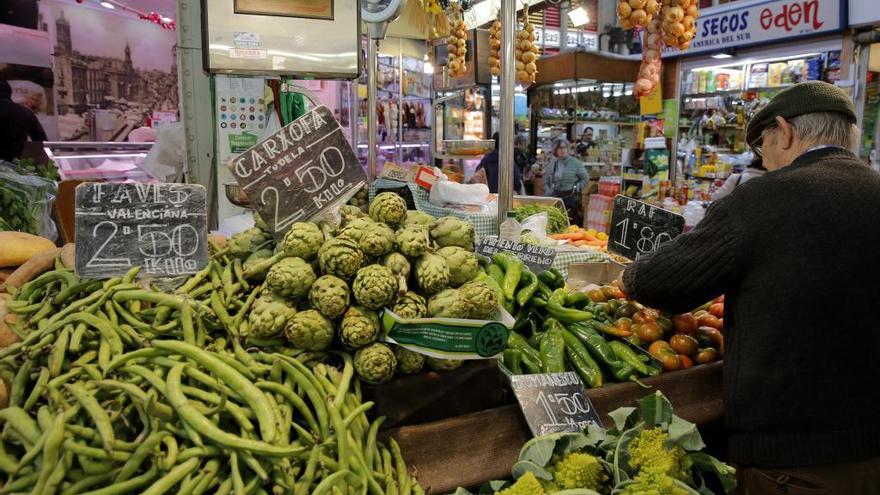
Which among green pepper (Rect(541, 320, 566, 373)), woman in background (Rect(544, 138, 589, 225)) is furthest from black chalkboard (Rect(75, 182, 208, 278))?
woman in background (Rect(544, 138, 589, 225))

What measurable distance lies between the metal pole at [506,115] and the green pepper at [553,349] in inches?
36.3

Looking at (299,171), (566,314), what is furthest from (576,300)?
(299,171)

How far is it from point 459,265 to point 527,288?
55 centimetres

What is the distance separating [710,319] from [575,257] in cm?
76

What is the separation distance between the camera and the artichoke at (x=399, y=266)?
147cm

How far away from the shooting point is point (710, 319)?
7.49 feet

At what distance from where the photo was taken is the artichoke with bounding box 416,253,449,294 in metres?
1.50

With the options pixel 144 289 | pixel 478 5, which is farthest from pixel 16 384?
pixel 478 5

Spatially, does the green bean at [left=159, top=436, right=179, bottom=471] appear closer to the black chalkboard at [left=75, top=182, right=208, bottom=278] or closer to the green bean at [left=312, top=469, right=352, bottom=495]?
the green bean at [left=312, top=469, right=352, bottom=495]

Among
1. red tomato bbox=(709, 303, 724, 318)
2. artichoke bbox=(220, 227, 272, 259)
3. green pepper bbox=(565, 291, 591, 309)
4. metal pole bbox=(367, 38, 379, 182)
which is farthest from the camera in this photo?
metal pole bbox=(367, 38, 379, 182)

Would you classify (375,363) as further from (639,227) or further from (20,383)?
(639,227)

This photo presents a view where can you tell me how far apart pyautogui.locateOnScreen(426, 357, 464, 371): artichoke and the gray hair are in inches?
51.4

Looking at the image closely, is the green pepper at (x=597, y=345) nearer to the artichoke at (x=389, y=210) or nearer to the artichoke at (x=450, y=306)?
the artichoke at (x=450, y=306)

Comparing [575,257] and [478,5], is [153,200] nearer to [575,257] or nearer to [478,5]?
[575,257]
